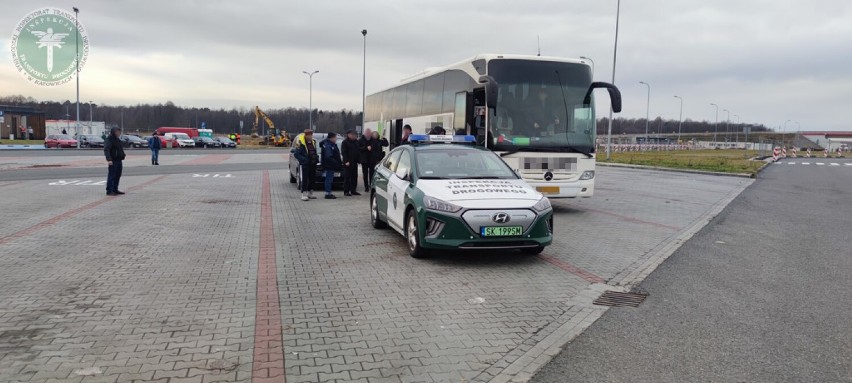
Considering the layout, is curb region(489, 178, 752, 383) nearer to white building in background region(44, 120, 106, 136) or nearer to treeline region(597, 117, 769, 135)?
white building in background region(44, 120, 106, 136)

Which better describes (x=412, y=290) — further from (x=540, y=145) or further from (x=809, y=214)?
(x=809, y=214)

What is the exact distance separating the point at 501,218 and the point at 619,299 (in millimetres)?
1735

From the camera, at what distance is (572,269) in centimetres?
753

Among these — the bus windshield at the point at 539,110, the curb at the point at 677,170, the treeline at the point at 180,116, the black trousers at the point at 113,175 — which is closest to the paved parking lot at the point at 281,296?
the bus windshield at the point at 539,110

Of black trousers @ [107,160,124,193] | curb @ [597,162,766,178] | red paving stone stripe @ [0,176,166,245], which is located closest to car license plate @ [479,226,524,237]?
red paving stone stripe @ [0,176,166,245]

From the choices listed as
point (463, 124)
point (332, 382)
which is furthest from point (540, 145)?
point (332, 382)

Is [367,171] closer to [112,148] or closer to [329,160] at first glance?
[329,160]

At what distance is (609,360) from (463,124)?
906 centimetres

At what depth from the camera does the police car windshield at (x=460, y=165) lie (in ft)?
28.4

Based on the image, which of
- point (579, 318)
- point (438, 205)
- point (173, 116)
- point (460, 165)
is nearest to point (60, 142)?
point (460, 165)

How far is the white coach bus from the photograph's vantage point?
39.7 ft

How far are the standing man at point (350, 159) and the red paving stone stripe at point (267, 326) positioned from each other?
21.3ft

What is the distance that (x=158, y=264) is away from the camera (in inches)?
286

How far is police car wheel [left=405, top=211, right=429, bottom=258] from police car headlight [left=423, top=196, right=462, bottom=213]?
0.30m
